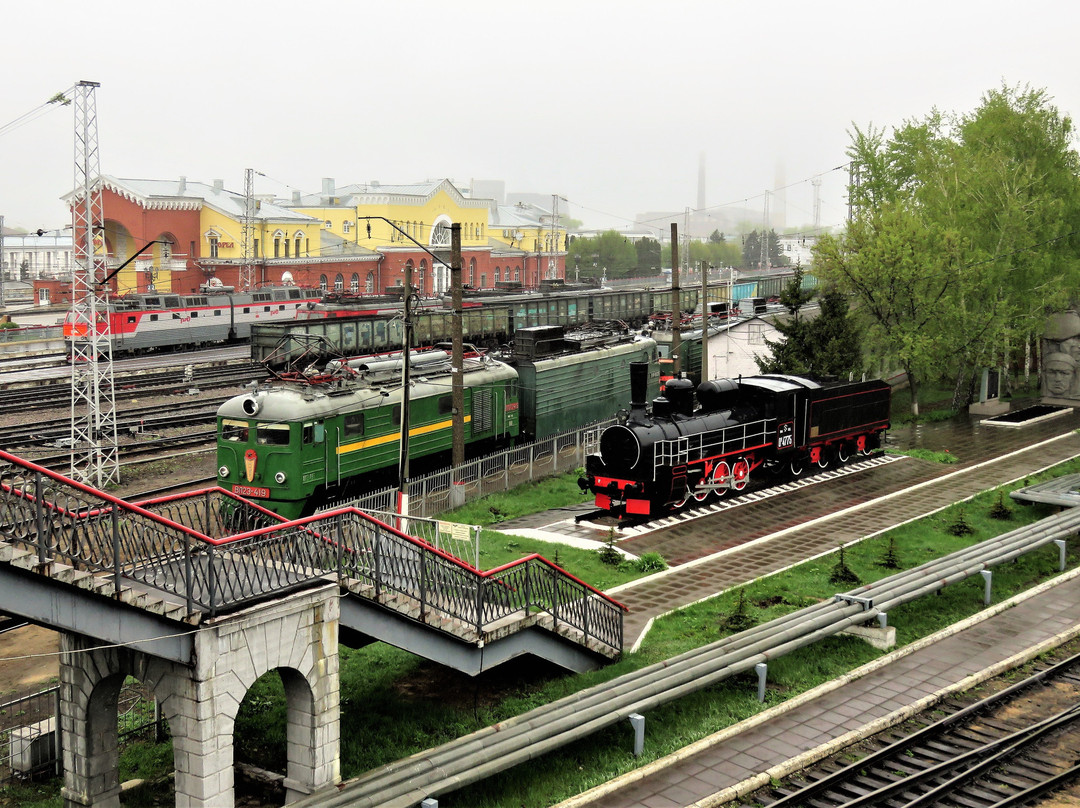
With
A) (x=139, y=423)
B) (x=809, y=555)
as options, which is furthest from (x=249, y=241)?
(x=809, y=555)

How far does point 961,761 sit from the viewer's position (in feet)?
51.2

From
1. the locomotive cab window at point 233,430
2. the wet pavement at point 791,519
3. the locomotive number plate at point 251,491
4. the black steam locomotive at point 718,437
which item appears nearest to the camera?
the wet pavement at point 791,519

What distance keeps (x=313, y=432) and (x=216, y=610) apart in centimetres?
1365

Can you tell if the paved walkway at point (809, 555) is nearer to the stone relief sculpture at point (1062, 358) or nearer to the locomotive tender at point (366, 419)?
the locomotive tender at point (366, 419)

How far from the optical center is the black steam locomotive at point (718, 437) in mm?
28766

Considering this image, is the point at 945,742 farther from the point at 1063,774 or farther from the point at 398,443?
the point at 398,443

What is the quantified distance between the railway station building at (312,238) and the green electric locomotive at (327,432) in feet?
98.9

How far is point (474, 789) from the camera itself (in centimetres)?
1475

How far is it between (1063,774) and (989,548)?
9.34 meters

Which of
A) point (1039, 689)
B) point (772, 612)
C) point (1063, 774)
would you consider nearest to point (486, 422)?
point (772, 612)

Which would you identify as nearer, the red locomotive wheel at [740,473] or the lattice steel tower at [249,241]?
the red locomotive wheel at [740,473]

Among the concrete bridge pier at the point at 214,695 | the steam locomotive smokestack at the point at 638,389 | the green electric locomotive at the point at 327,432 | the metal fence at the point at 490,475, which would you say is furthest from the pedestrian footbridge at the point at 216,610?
the steam locomotive smokestack at the point at 638,389

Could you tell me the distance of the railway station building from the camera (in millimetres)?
75188

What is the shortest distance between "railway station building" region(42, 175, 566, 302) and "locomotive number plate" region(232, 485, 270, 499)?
34814mm
